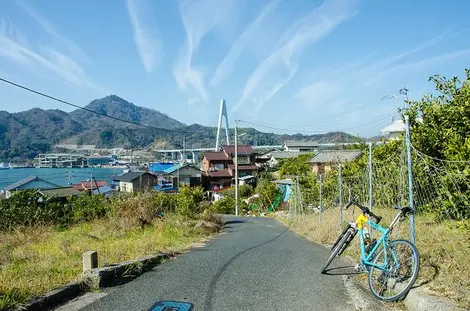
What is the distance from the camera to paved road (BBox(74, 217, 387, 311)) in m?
4.07

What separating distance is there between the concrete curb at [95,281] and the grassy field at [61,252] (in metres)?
0.14

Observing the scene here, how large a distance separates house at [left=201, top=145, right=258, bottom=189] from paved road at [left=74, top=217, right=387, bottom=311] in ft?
143

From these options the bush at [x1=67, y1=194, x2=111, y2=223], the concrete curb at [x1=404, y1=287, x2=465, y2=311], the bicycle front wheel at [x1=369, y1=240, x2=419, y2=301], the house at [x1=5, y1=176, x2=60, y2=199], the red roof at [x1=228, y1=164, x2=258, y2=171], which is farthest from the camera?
the red roof at [x1=228, y1=164, x2=258, y2=171]

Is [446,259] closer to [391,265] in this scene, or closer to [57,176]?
[391,265]

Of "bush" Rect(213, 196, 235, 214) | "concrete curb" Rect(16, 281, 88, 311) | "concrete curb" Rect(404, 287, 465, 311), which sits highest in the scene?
"concrete curb" Rect(404, 287, 465, 311)

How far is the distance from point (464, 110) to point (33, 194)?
16288mm

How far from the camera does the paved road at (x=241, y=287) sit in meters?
4.07

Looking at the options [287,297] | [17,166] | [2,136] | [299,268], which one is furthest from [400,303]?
[2,136]

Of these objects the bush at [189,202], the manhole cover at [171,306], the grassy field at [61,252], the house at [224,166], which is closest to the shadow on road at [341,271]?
the manhole cover at [171,306]

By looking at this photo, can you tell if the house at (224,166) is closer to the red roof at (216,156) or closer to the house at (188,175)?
the red roof at (216,156)

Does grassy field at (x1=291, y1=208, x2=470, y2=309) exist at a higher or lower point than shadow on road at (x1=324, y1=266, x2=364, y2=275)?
higher

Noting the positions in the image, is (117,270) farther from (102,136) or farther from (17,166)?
(102,136)

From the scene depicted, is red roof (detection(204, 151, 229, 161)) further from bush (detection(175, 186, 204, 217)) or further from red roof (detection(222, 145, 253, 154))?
bush (detection(175, 186, 204, 217))

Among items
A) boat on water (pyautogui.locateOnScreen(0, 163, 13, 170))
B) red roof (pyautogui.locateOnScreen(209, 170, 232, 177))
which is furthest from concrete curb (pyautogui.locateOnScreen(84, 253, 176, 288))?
boat on water (pyautogui.locateOnScreen(0, 163, 13, 170))
